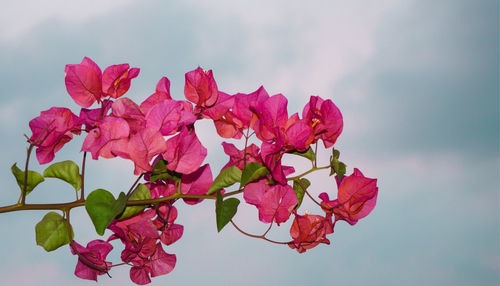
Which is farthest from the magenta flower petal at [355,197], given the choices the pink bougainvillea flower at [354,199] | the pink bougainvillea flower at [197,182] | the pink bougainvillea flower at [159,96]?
the pink bougainvillea flower at [159,96]

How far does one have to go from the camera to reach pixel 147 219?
79 cm

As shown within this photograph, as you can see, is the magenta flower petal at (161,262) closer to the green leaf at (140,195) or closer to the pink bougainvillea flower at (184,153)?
the green leaf at (140,195)

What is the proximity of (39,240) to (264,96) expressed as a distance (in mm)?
444

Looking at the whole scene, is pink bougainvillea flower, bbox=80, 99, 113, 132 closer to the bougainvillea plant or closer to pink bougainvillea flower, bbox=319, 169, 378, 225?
the bougainvillea plant

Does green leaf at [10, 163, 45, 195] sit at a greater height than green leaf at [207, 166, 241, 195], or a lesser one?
lesser

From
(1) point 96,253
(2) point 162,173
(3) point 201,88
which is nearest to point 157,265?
(1) point 96,253

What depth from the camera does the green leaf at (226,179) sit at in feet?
2.47

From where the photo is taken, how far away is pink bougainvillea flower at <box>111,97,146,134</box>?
2.39 ft

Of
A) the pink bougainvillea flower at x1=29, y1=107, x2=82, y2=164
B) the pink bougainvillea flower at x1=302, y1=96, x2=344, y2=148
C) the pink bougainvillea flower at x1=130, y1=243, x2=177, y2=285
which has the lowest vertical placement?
the pink bougainvillea flower at x1=130, y1=243, x2=177, y2=285

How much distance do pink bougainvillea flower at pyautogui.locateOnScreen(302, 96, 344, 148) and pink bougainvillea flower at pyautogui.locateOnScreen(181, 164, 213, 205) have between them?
0.64ft

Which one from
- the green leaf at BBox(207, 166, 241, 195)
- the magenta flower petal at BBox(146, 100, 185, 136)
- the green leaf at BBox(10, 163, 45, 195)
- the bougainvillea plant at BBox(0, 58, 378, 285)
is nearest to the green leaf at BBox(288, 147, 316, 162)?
the bougainvillea plant at BBox(0, 58, 378, 285)

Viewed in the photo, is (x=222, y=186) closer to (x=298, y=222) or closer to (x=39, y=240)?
(x=298, y=222)

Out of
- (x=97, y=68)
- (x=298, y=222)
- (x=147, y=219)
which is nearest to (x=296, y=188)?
(x=298, y=222)

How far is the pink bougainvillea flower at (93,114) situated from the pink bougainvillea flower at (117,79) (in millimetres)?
20
